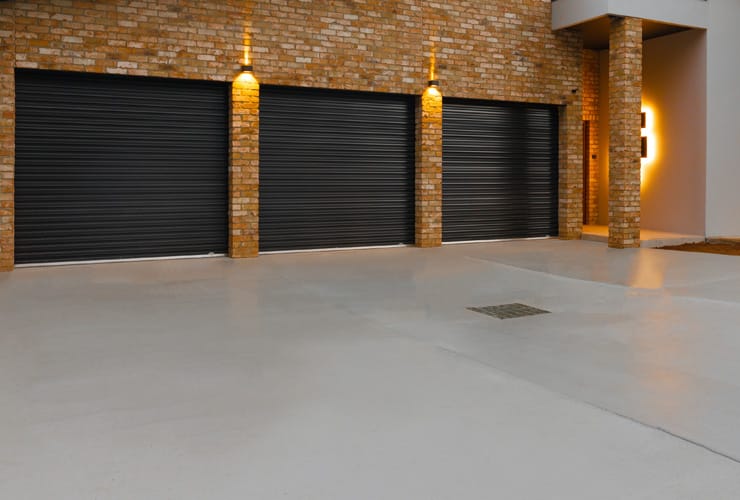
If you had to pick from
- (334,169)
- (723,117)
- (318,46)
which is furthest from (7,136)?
(723,117)

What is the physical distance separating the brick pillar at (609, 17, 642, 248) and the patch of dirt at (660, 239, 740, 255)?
82 cm

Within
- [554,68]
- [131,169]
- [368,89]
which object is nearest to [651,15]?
[554,68]

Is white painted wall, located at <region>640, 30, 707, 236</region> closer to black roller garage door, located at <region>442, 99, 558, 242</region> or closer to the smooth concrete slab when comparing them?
the smooth concrete slab

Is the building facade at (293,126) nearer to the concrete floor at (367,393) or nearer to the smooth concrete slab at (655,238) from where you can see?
the smooth concrete slab at (655,238)

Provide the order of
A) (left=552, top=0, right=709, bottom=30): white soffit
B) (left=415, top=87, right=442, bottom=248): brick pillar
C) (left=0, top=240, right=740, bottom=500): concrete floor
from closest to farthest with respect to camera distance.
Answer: (left=0, top=240, right=740, bottom=500): concrete floor
(left=552, top=0, right=709, bottom=30): white soffit
(left=415, top=87, right=442, bottom=248): brick pillar

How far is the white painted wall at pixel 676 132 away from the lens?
492 inches

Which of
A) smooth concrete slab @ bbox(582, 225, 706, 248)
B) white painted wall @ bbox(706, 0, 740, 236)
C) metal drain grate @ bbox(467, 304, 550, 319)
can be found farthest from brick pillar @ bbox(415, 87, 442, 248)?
metal drain grate @ bbox(467, 304, 550, 319)

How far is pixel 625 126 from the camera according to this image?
38.4 ft

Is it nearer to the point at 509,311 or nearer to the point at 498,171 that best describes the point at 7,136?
the point at 509,311

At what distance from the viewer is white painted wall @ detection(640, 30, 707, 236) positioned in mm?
12492

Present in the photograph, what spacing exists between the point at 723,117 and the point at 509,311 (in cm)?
879

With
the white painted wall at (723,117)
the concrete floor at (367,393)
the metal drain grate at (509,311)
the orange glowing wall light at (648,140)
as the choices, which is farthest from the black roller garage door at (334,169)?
the white painted wall at (723,117)

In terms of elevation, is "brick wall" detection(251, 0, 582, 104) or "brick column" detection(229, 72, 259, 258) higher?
"brick wall" detection(251, 0, 582, 104)

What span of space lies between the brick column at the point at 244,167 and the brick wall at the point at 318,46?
4.4 inches
